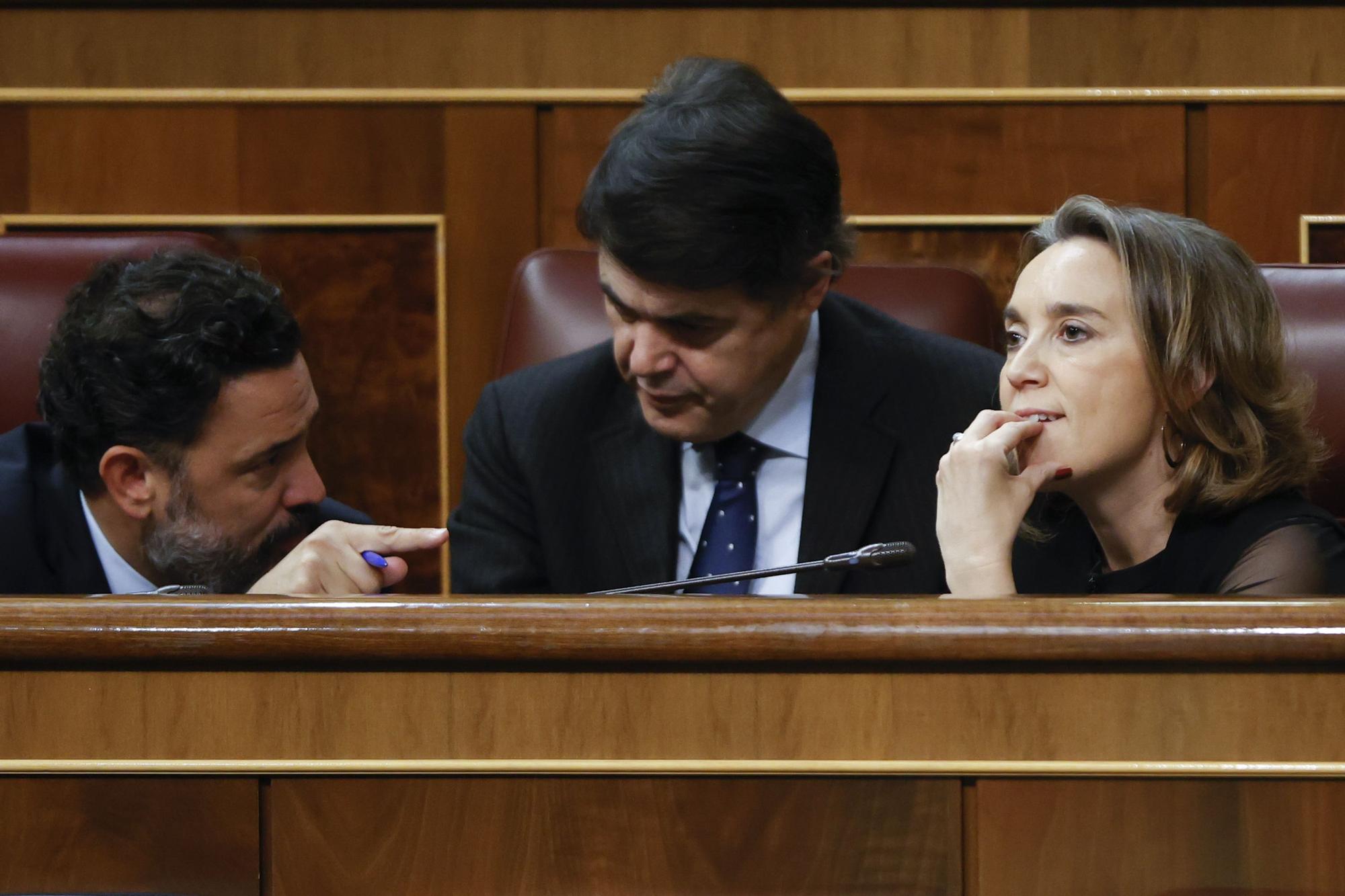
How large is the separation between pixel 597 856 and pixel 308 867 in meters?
0.09

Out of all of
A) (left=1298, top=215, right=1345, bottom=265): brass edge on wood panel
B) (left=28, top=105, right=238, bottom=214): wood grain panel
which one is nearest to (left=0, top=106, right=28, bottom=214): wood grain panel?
(left=28, top=105, right=238, bottom=214): wood grain panel

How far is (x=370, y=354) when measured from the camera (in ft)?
4.19

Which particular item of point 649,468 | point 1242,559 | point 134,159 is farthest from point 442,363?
point 1242,559

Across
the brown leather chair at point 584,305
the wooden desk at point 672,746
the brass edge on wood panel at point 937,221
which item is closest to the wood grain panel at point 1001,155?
the brass edge on wood panel at point 937,221

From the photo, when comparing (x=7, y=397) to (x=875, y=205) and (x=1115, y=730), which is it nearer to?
(x=875, y=205)

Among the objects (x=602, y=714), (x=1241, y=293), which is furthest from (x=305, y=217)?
(x=602, y=714)

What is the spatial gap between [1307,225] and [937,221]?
308 mm

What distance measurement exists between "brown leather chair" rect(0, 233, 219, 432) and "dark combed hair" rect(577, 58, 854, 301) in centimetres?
37

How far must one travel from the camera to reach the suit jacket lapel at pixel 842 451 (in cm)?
88

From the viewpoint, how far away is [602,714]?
1.56 ft

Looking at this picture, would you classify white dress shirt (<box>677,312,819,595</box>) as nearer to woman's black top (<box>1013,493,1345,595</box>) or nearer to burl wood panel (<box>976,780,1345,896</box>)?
woman's black top (<box>1013,493,1345,595</box>)

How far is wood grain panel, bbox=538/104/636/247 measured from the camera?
1280 millimetres

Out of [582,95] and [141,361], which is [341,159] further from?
[141,361]

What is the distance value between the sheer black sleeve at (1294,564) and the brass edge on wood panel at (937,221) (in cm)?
54
